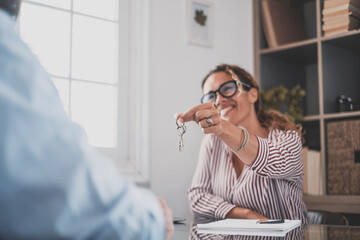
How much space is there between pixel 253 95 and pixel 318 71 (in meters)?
0.97

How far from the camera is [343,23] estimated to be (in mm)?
3025

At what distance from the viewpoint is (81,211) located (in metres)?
0.43

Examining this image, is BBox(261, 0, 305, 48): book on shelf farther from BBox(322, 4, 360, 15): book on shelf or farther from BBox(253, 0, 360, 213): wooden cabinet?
BBox(322, 4, 360, 15): book on shelf

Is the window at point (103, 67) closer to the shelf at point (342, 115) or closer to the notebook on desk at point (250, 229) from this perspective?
the shelf at point (342, 115)

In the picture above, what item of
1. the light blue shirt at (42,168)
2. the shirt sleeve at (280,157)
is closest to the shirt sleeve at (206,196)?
the shirt sleeve at (280,157)

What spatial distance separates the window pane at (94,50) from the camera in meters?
2.77

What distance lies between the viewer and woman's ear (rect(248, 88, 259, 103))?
243 centimetres

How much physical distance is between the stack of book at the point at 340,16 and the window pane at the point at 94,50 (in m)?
1.40

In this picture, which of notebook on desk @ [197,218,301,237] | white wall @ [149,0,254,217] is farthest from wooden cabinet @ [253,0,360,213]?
notebook on desk @ [197,218,301,237]

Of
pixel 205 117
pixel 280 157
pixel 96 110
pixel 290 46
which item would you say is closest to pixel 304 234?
pixel 205 117

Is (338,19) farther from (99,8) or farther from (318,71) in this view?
(99,8)

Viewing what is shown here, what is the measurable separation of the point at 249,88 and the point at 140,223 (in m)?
2.00

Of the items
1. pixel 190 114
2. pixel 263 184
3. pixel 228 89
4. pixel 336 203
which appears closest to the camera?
pixel 190 114

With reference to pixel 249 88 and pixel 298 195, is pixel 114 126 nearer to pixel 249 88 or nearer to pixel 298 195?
pixel 249 88
